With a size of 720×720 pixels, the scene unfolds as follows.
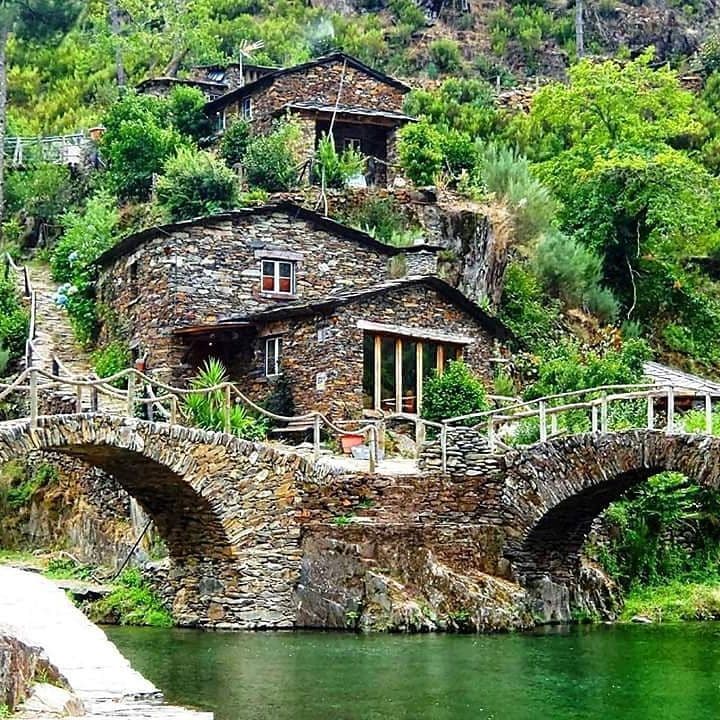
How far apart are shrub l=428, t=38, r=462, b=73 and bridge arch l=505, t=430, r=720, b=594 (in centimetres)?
3813

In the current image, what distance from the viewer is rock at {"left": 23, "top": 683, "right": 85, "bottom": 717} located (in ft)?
37.0

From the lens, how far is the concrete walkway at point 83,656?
12.3m

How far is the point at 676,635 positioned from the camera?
2461 cm

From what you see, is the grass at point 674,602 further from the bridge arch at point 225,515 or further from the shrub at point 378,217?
the shrub at point 378,217

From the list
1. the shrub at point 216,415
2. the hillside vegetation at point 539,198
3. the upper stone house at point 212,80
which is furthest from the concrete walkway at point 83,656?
the upper stone house at point 212,80

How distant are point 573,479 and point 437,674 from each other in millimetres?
7025

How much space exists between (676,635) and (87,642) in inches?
499

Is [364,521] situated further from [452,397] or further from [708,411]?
[708,411]

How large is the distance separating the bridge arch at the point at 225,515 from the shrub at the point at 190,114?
20.7 m

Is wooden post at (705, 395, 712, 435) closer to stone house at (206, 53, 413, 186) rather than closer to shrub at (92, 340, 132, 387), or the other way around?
shrub at (92, 340, 132, 387)

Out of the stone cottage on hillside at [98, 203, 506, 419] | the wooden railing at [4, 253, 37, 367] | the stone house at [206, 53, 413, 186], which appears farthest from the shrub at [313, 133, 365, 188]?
the wooden railing at [4, 253, 37, 367]

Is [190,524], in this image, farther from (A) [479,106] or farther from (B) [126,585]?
(A) [479,106]

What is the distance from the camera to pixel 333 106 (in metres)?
43.1


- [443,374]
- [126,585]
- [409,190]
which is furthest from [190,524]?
[409,190]
